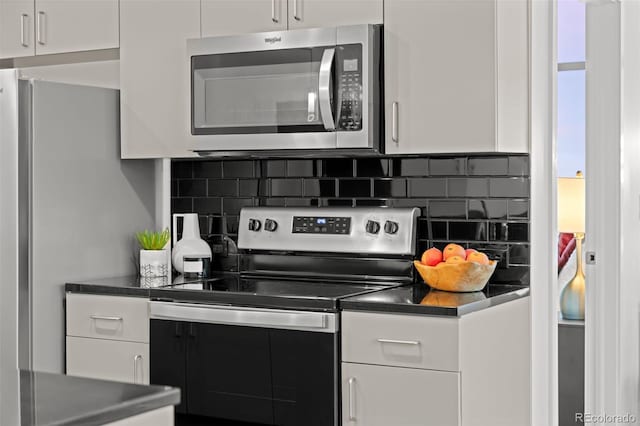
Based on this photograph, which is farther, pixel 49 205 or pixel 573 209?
pixel 573 209

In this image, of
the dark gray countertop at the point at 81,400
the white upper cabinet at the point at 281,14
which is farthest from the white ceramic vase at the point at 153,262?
the dark gray countertop at the point at 81,400

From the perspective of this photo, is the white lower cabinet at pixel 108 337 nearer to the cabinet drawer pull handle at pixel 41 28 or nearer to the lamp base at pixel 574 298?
the cabinet drawer pull handle at pixel 41 28

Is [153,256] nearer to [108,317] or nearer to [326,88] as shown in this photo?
[108,317]

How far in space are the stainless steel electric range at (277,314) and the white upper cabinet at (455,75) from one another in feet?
1.38

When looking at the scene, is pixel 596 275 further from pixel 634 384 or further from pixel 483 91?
pixel 483 91

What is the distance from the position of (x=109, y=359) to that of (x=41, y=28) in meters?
1.45

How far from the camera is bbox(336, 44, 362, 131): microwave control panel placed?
10.7 ft

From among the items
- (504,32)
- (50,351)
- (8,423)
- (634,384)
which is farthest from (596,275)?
(8,423)

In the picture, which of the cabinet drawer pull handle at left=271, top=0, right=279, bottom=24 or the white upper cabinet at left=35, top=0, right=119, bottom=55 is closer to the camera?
the cabinet drawer pull handle at left=271, top=0, right=279, bottom=24

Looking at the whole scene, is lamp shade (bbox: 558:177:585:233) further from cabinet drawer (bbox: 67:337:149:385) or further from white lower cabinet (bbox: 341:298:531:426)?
cabinet drawer (bbox: 67:337:149:385)

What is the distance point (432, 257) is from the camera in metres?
3.29

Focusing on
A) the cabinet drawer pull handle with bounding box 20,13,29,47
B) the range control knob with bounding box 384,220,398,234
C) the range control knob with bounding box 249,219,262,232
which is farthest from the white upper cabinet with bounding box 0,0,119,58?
the range control knob with bounding box 384,220,398,234

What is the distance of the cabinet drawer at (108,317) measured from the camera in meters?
3.42

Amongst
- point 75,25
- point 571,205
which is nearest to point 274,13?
point 75,25
